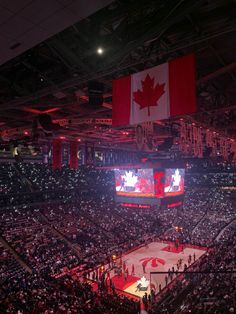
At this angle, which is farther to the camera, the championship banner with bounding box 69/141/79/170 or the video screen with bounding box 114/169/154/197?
the video screen with bounding box 114/169/154/197

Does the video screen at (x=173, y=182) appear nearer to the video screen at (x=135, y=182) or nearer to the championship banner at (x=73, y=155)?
the video screen at (x=135, y=182)

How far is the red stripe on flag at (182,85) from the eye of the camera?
5.37 metres

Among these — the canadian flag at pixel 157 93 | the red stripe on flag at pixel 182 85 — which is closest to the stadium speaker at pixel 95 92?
the canadian flag at pixel 157 93

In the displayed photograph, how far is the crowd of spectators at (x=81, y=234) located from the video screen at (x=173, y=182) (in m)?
1.75

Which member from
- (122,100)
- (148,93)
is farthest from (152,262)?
(148,93)

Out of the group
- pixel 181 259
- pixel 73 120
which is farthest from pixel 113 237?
pixel 73 120

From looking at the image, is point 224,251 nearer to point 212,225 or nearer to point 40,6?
point 212,225

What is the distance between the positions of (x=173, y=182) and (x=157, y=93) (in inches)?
712

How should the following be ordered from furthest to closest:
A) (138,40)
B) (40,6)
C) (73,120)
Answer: (73,120) < (138,40) < (40,6)

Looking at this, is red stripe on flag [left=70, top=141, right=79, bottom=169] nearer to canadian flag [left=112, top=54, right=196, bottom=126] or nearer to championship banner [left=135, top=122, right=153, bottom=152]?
championship banner [left=135, top=122, right=153, bottom=152]

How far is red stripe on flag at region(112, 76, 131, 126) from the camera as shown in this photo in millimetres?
6453

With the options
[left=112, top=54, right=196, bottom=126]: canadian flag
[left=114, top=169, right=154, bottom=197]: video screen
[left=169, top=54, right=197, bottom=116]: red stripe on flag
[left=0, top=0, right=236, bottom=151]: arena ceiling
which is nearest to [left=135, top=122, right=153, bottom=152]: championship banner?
[left=0, top=0, right=236, bottom=151]: arena ceiling

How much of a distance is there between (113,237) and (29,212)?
9.48 meters

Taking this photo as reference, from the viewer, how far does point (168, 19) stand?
15.9 feet
